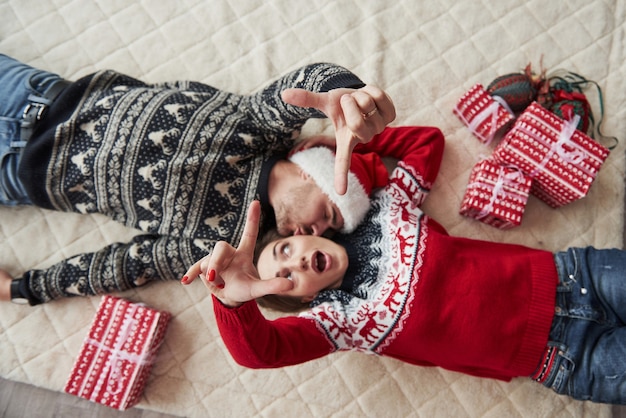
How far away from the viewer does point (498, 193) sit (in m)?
1.09

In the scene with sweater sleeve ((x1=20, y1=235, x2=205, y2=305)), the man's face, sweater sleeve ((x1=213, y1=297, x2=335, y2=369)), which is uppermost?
the man's face

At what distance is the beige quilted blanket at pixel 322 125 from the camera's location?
3.68 ft

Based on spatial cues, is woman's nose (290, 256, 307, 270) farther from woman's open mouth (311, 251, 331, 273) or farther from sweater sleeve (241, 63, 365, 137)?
sweater sleeve (241, 63, 365, 137)

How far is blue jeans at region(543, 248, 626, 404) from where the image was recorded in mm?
938

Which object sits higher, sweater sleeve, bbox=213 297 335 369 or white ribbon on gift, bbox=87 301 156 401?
sweater sleeve, bbox=213 297 335 369

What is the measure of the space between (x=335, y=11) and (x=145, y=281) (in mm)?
842

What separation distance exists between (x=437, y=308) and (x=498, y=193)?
1.07 feet

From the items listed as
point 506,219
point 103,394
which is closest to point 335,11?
point 506,219

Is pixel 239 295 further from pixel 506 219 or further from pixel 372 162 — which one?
pixel 506 219

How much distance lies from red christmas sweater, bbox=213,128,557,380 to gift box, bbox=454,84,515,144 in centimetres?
32

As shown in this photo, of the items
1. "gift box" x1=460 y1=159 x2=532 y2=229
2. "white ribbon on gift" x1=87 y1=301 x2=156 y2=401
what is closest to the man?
"white ribbon on gift" x1=87 y1=301 x2=156 y2=401

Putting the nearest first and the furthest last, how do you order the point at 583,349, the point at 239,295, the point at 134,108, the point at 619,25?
the point at 239,295 → the point at 583,349 → the point at 134,108 → the point at 619,25

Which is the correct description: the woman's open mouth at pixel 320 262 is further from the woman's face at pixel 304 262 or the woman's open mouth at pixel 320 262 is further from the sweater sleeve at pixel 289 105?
the sweater sleeve at pixel 289 105

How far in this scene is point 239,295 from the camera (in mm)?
770
